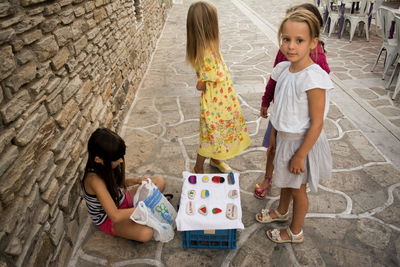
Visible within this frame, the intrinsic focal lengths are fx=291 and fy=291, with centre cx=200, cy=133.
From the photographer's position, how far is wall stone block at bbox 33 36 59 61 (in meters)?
2.00

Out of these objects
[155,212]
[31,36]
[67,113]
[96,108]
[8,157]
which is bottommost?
[155,212]

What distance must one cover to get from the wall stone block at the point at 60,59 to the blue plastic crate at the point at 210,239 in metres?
1.61

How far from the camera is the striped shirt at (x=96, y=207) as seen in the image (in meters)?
2.23

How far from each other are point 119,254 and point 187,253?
1.76 ft

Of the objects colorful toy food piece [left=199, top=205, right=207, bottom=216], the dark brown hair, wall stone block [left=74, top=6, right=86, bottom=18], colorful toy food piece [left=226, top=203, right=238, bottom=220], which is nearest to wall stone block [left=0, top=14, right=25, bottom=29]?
the dark brown hair

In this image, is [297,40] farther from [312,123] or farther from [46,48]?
[46,48]

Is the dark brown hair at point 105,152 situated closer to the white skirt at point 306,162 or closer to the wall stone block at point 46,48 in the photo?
the wall stone block at point 46,48

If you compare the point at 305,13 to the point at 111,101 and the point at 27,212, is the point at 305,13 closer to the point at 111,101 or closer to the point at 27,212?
the point at 27,212

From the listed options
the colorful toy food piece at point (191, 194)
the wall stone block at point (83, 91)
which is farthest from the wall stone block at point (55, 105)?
the colorful toy food piece at point (191, 194)

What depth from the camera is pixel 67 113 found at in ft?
7.94

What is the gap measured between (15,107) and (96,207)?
0.97 metres

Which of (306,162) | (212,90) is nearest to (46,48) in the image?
(212,90)

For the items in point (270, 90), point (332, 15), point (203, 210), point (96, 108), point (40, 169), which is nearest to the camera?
point (40, 169)

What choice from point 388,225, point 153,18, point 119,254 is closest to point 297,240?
point 388,225
